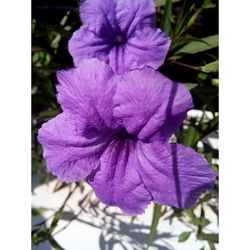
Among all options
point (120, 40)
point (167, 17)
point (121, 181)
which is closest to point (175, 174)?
point (121, 181)

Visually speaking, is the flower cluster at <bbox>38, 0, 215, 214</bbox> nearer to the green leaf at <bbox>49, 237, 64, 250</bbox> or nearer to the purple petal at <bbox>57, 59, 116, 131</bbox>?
the purple petal at <bbox>57, 59, 116, 131</bbox>

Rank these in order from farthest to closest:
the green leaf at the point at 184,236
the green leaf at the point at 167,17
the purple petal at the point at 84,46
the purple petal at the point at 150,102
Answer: the green leaf at the point at 184,236 → the green leaf at the point at 167,17 → the purple petal at the point at 84,46 → the purple petal at the point at 150,102

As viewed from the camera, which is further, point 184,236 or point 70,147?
point 184,236

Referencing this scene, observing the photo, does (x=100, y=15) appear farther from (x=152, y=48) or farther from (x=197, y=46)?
(x=197, y=46)

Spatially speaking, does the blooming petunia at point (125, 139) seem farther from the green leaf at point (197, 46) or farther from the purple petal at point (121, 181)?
the green leaf at point (197, 46)

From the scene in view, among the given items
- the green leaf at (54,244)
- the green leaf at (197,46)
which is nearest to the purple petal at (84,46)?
the green leaf at (197,46)
